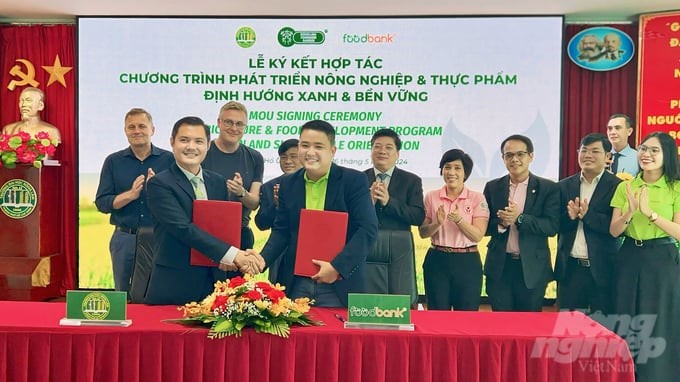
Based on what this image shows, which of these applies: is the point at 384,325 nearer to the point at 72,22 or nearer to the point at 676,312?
the point at 676,312

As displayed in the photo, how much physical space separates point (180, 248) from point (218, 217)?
8.8 inches

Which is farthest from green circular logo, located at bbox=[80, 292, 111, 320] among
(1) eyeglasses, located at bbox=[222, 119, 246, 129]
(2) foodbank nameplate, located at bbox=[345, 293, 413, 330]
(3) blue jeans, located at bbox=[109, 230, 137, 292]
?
(1) eyeglasses, located at bbox=[222, 119, 246, 129]

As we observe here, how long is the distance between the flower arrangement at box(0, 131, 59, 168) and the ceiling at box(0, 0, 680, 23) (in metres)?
1.06

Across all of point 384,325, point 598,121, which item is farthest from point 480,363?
point 598,121

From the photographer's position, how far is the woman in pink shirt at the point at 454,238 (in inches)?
152

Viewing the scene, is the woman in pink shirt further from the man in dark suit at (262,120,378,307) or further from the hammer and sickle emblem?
the hammer and sickle emblem

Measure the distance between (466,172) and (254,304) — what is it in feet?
7.62

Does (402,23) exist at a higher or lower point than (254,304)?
higher

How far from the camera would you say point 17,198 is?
474 cm

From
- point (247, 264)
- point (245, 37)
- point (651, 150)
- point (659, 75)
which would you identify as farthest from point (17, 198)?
point (659, 75)

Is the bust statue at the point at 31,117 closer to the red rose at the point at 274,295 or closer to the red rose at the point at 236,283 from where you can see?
the red rose at the point at 236,283

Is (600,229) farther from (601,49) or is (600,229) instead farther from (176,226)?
(176,226)

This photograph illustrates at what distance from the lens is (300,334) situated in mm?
2242

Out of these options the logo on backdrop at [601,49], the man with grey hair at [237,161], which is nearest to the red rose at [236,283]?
the man with grey hair at [237,161]
